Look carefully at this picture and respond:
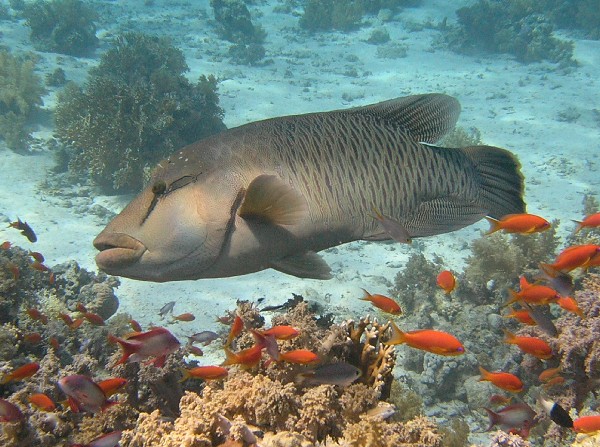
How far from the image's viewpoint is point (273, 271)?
8.49 metres

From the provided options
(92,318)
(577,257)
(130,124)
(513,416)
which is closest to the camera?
(513,416)

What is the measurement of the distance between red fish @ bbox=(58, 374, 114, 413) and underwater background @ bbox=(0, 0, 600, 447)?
296 millimetres

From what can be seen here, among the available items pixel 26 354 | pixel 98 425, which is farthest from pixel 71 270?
pixel 98 425

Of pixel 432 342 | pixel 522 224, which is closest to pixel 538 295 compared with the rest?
pixel 522 224

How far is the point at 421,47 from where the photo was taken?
78.6ft

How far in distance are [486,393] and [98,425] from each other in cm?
441

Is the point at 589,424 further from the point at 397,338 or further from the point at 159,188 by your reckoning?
the point at 159,188

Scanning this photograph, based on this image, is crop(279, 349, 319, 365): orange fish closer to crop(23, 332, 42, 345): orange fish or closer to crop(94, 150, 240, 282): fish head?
crop(94, 150, 240, 282): fish head

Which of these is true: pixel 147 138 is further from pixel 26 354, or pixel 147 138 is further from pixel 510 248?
pixel 510 248

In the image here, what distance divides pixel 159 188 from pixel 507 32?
2628cm

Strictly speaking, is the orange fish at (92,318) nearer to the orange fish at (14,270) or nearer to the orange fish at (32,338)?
the orange fish at (32,338)

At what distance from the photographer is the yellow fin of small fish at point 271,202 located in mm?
2352

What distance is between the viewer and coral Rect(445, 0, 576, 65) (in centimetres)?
2230

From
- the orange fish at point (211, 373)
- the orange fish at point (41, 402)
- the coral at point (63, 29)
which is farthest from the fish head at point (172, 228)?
the coral at point (63, 29)
